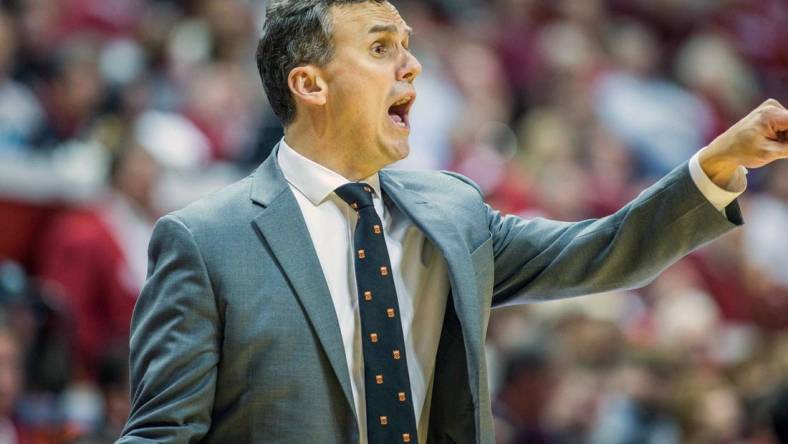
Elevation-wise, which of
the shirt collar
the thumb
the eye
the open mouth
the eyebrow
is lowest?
the thumb

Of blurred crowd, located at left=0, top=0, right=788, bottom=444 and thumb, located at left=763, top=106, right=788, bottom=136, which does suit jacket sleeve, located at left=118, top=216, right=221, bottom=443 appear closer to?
thumb, located at left=763, top=106, right=788, bottom=136

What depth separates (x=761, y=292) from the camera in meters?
7.91

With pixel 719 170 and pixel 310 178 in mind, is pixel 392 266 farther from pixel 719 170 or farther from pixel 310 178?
pixel 719 170

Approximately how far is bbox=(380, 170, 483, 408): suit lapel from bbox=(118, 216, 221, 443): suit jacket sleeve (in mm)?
462

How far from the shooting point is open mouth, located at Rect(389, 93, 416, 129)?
288 cm

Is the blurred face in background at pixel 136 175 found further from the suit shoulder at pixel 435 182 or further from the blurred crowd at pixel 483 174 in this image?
the suit shoulder at pixel 435 182

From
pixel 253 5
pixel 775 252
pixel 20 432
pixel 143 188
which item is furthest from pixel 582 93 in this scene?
pixel 20 432

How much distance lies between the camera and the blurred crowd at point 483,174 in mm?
5625

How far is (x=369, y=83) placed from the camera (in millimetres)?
2871

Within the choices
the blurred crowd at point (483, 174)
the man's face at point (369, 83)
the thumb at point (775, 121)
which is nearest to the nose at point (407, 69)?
the man's face at point (369, 83)

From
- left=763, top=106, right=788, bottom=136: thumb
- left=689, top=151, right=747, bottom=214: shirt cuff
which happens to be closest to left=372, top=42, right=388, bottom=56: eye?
left=689, top=151, right=747, bottom=214: shirt cuff

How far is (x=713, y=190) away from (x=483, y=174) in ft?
16.1

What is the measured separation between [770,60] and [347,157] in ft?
28.0

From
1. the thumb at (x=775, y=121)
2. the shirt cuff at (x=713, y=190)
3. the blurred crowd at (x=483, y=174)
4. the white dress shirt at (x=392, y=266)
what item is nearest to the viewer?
the thumb at (x=775, y=121)
